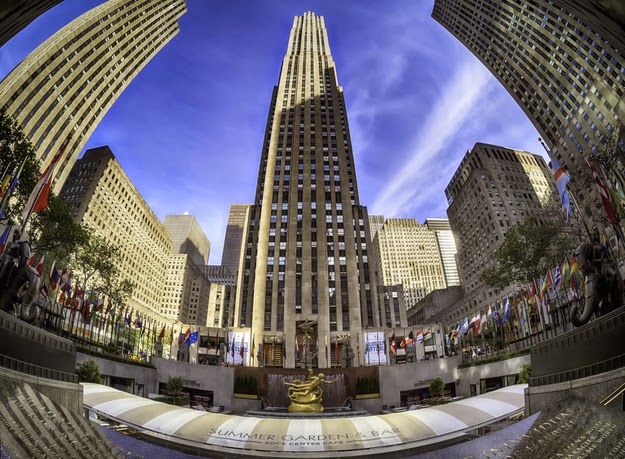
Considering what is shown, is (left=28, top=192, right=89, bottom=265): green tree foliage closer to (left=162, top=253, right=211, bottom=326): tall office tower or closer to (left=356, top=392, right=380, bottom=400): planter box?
(left=356, top=392, right=380, bottom=400): planter box

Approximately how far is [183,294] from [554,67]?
156 m

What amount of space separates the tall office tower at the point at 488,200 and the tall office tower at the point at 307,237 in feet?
130

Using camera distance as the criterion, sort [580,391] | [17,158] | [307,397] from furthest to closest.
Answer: [17,158]
[307,397]
[580,391]

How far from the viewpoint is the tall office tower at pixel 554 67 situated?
217 ft

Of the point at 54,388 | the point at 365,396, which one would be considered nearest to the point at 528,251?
the point at 365,396

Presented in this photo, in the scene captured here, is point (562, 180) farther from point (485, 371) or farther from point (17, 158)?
point (17, 158)

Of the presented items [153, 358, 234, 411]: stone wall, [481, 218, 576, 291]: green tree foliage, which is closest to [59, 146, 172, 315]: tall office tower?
[153, 358, 234, 411]: stone wall

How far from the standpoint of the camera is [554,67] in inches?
3098

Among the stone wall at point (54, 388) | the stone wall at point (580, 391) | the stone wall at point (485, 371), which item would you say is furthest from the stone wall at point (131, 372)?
the stone wall at point (485, 371)

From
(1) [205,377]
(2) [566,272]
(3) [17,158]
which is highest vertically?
(3) [17,158]

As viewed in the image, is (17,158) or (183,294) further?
(183,294)

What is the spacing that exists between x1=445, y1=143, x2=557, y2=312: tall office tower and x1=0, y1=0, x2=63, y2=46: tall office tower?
96760mm

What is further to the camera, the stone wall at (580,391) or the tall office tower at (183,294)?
the tall office tower at (183,294)

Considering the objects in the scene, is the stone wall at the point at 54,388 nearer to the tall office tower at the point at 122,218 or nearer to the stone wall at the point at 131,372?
the stone wall at the point at 131,372
